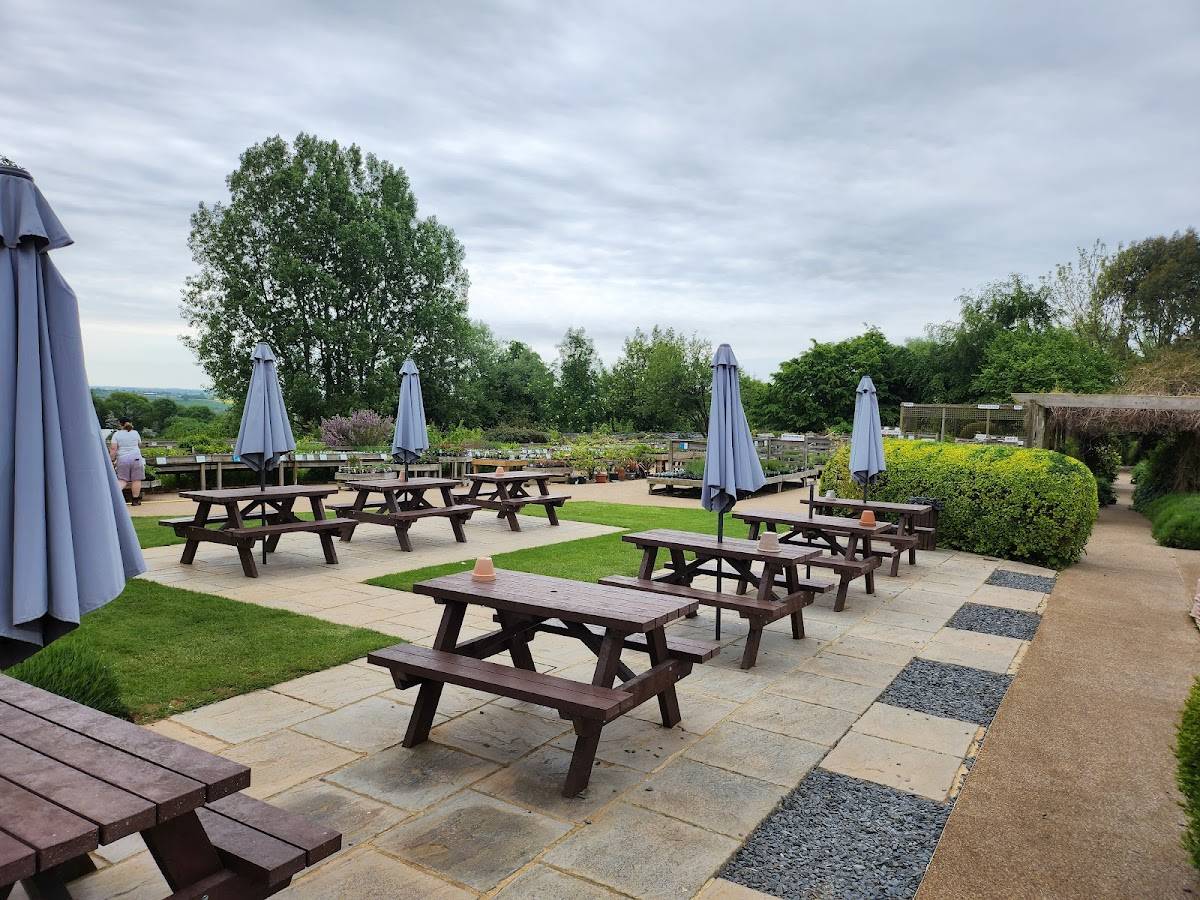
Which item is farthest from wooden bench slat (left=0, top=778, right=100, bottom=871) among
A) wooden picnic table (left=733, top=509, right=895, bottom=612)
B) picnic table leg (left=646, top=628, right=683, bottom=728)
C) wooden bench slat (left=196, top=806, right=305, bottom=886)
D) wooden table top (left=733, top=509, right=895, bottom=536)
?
wooden table top (left=733, top=509, right=895, bottom=536)

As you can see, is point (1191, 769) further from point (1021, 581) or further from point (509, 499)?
point (509, 499)

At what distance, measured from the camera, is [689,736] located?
382 cm

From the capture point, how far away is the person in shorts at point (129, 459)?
1228 cm

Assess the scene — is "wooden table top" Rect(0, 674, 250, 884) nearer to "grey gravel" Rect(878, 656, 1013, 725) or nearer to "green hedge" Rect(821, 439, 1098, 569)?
"grey gravel" Rect(878, 656, 1013, 725)

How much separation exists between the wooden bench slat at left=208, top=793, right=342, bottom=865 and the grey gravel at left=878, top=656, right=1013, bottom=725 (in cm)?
343

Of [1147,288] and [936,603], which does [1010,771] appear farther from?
[1147,288]

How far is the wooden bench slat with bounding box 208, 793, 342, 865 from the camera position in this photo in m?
1.99

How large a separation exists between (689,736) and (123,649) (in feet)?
12.1

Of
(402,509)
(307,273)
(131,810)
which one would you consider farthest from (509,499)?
(307,273)

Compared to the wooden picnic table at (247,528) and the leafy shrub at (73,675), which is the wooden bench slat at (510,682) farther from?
the wooden picnic table at (247,528)

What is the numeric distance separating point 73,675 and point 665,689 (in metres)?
2.72

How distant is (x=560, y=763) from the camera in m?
3.47

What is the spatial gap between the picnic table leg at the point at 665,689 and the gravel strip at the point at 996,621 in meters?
3.40

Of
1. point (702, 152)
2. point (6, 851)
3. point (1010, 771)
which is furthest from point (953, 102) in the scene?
point (6, 851)
